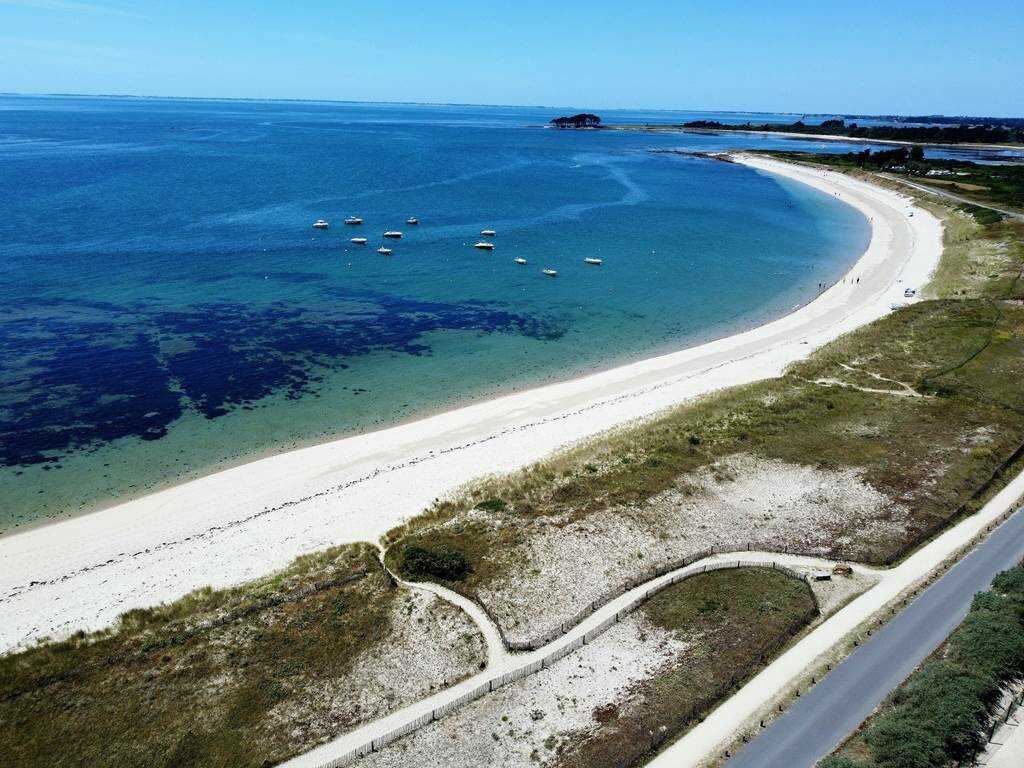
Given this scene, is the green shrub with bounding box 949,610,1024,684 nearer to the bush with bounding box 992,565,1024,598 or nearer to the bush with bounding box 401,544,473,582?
the bush with bounding box 992,565,1024,598

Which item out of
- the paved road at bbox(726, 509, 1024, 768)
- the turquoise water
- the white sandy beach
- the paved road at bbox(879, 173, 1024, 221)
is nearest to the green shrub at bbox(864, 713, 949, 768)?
the paved road at bbox(726, 509, 1024, 768)

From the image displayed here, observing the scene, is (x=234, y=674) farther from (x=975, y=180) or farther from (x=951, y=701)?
(x=975, y=180)

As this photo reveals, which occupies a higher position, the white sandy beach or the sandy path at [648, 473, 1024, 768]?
the sandy path at [648, 473, 1024, 768]

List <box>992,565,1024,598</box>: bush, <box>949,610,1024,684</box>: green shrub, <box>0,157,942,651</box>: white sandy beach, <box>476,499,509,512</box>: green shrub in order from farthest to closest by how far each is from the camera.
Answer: <box>476,499,509,512</box>: green shrub, <box>0,157,942,651</box>: white sandy beach, <box>992,565,1024,598</box>: bush, <box>949,610,1024,684</box>: green shrub

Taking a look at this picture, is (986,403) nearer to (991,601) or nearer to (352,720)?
(991,601)

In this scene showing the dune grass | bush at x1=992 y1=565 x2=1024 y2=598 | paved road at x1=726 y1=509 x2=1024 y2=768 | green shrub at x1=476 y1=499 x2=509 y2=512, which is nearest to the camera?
paved road at x1=726 y1=509 x2=1024 y2=768

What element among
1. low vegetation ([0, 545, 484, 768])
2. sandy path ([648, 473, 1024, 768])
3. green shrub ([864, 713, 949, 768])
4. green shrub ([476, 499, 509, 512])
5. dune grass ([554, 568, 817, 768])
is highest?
Result: green shrub ([864, 713, 949, 768])

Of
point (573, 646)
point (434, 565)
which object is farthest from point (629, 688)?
point (434, 565)

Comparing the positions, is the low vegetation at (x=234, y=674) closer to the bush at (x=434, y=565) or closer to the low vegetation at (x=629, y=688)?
the bush at (x=434, y=565)
